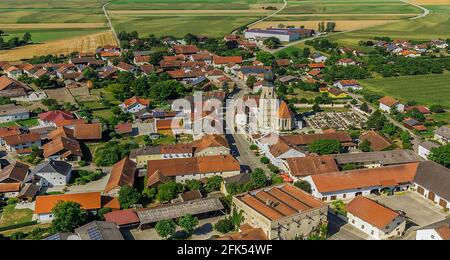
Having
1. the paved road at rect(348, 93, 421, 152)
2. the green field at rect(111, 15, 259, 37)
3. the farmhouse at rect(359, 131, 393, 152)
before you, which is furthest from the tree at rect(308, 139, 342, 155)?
the green field at rect(111, 15, 259, 37)

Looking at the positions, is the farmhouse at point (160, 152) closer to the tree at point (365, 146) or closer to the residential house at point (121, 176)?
the residential house at point (121, 176)

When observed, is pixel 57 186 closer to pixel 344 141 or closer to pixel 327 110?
pixel 344 141

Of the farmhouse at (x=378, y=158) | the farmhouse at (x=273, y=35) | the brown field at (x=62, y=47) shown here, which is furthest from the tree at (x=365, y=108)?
the brown field at (x=62, y=47)

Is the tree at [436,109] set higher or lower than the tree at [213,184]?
lower

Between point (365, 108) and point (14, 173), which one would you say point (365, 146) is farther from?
point (14, 173)

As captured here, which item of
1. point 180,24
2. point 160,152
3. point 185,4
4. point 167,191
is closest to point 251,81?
point 160,152
